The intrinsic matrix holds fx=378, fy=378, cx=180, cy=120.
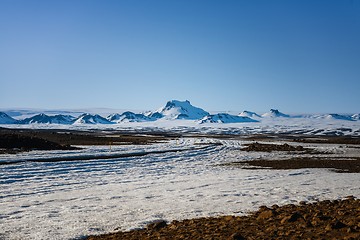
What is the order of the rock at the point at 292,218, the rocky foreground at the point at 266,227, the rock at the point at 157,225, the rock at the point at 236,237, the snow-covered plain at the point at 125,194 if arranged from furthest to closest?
the snow-covered plain at the point at 125,194, the rock at the point at 157,225, the rock at the point at 292,218, the rocky foreground at the point at 266,227, the rock at the point at 236,237

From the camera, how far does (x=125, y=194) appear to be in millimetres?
16438

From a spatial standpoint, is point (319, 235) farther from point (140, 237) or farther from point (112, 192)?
point (112, 192)

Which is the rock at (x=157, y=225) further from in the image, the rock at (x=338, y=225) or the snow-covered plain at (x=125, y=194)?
the rock at (x=338, y=225)

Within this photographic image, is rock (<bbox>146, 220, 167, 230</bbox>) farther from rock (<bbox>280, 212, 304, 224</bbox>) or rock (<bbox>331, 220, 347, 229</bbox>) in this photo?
rock (<bbox>331, 220, 347, 229</bbox>)

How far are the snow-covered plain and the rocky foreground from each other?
3.48 feet

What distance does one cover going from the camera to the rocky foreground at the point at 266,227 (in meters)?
8.66

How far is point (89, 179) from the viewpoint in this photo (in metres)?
21.5

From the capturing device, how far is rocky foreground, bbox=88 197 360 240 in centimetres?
866

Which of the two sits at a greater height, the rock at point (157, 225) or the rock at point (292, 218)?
the rock at point (292, 218)

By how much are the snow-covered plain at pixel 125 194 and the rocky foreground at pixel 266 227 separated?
1.06 metres

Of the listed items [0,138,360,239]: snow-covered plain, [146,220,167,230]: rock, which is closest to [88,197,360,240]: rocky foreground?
[146,220,167,230]: rock

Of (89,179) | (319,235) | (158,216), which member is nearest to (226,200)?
(158,216)

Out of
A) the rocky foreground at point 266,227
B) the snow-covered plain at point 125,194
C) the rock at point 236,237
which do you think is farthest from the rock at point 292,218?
the snow-covered plain at point 125,194

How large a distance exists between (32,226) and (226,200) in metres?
7.25
